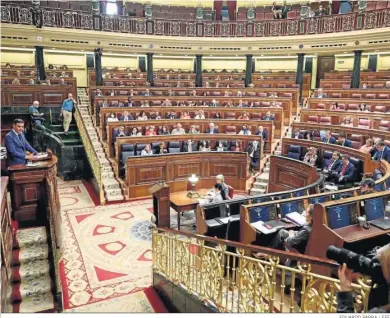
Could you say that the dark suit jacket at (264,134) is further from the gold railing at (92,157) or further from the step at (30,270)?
the step at (30,270)

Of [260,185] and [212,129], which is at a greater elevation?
[212,129]

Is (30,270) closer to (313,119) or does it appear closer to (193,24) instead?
(313,119)

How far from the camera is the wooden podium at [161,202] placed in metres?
5.30

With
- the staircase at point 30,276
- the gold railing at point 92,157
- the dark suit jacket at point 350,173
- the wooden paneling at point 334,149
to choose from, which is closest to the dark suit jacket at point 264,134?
the wooden paneling at point 334,149

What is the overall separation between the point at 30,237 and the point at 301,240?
2.90 m

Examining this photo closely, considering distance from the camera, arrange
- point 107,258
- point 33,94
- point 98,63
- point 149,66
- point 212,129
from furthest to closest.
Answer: point 149,66
point 98,63
point 33,94
point 212,129
point 107,258

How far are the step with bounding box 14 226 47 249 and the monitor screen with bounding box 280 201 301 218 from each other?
2.80m

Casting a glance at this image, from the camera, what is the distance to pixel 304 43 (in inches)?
482

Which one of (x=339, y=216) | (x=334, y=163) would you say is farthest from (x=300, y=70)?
(x=339, y=216)

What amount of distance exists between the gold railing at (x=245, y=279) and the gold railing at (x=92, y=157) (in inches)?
119

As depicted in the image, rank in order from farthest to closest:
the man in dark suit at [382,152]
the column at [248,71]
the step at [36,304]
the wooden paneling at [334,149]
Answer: the column at [248,71] → the man in dark suit at [382,152] → the wooden paneling at [334,149] → the step at [36,304]

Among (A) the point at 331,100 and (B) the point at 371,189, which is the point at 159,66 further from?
(B) the point at 371,189

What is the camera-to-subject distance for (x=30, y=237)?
3814mm

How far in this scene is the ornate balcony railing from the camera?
10.7 m
